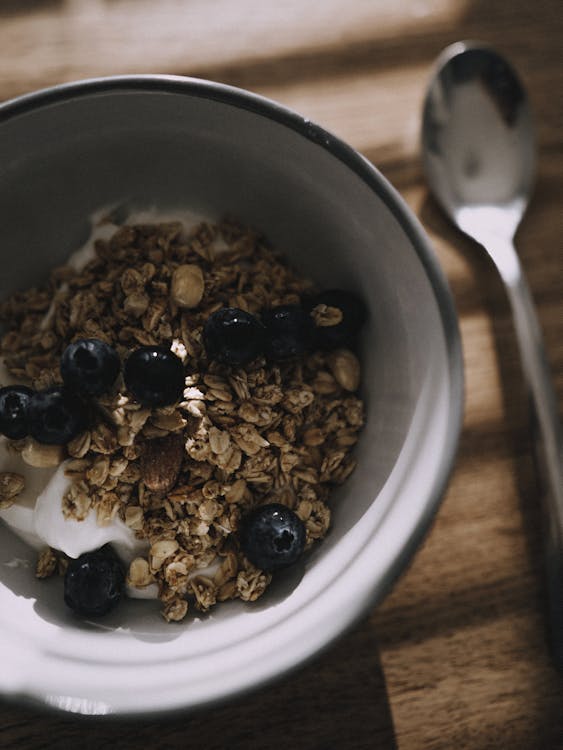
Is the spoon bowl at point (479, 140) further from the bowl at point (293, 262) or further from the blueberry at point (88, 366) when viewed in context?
the blueberry at point (88, 366)

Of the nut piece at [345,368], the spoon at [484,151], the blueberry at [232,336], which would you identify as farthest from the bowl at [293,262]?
the spoon at [484,151]

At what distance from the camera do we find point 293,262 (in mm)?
651

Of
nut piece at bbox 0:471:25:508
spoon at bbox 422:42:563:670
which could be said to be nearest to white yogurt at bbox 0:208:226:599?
nut piece at bbox 0:471:25:508

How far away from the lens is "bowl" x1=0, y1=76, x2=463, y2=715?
442 mm

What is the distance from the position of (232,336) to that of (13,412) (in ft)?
0.65

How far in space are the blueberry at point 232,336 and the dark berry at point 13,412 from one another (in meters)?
0.16

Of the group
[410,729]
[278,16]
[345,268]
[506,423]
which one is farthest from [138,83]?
[410,729]

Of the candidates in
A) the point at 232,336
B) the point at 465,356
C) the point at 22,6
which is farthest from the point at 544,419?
the point at 22,6

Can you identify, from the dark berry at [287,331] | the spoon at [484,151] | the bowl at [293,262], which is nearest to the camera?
the bowl at [293,262]

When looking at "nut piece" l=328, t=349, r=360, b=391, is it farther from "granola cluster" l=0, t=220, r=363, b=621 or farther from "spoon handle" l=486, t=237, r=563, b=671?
"spoon handle" l=486, t=237, r=563, b=671

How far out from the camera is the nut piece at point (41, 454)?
0.54 m

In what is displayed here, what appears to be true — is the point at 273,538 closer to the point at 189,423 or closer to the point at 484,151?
the point at 189,423

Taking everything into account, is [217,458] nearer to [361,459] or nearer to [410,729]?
[361,459]

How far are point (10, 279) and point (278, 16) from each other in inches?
18.0
